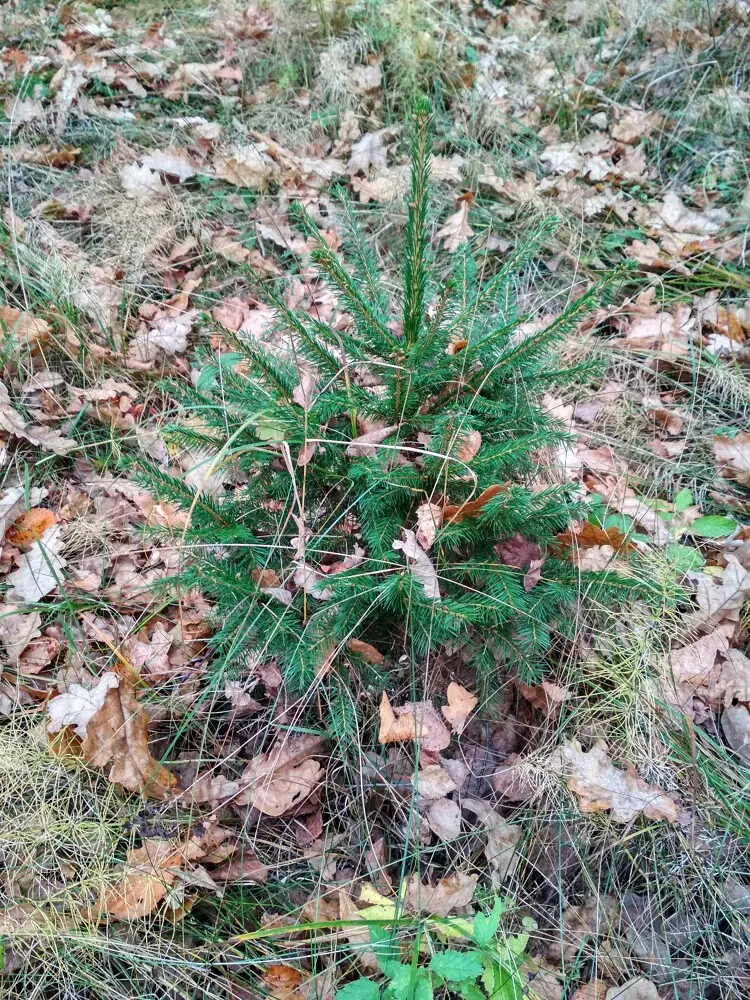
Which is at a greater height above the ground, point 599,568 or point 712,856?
point 599,568

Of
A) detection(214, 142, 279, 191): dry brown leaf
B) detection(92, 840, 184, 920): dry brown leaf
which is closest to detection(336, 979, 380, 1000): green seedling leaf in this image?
detection(92, 840, 184, 920): dry brown leaf

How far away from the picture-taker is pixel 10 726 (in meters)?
1.78

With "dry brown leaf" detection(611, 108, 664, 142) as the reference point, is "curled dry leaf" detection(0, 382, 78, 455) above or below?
below

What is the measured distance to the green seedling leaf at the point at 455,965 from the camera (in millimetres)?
1249

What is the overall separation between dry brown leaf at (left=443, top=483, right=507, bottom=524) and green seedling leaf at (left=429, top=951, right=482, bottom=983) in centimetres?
86

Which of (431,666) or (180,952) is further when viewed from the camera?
(431,666)

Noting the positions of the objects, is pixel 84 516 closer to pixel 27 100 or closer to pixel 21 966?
pixel 21 966

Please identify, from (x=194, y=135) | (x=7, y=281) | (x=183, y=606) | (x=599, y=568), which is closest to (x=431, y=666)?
(x=599, y=568)

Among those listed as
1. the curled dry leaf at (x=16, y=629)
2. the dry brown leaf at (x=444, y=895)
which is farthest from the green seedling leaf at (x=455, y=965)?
the curled dry leaf at (x=16, y=629)

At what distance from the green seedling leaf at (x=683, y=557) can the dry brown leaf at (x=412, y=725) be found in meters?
0.85

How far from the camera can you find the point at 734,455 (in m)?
2.34

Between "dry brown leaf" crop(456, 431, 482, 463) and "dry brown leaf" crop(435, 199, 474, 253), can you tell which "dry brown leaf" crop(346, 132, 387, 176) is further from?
"dry brown leaf" crop(456, 431, 482, 463)

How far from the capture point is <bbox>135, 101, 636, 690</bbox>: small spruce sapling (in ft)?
4.93

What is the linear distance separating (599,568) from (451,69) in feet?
9.42
